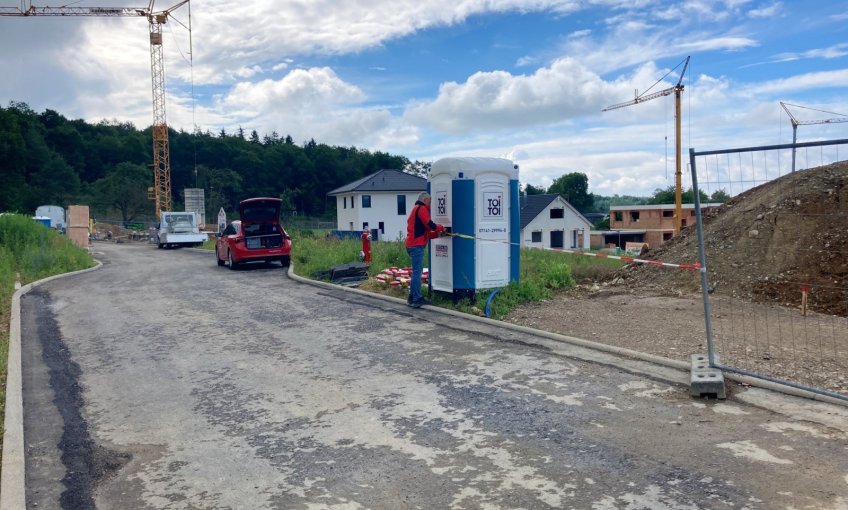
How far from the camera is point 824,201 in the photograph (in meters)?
13.0

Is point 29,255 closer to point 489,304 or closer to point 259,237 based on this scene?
point 259,237

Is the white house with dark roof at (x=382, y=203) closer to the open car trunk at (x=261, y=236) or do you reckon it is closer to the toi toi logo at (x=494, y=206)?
the open car trunk at (x=261, y=236)

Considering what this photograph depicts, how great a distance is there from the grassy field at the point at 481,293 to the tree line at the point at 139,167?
65953mm

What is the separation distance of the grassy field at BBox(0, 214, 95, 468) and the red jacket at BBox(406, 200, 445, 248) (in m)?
8.03

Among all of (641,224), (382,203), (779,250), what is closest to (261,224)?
(779,250)

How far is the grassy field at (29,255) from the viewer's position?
16.6 metres

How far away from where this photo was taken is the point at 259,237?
781 inches

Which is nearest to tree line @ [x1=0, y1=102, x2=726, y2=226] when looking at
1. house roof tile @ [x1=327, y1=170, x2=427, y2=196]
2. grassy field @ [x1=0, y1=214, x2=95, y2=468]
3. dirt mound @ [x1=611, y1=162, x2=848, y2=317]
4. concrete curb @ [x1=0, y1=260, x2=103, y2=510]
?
house roof tile @ [x1=327, y1=170, x2=427, y2=196]

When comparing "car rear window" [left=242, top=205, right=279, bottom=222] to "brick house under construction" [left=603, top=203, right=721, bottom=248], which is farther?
"brick house under construction" [left=603, top=203, right=721, bottom=248]

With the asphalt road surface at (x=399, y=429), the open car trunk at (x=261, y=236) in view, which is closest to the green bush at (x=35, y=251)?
the open car trunk at (x=261, y=236)

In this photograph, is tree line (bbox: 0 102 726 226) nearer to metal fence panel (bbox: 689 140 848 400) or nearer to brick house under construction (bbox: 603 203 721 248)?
brick house under construction (bbox: 603 203 721 248)

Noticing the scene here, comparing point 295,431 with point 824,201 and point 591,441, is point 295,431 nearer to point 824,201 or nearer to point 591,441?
point 591,441

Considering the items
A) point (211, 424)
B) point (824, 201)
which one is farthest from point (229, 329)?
point (824, 201)

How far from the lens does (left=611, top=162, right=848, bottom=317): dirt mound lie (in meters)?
11.3
